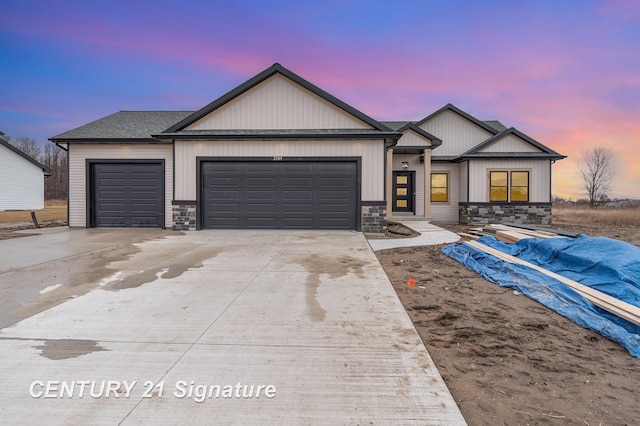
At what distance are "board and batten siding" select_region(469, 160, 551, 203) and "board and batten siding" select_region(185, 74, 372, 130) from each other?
7873mm

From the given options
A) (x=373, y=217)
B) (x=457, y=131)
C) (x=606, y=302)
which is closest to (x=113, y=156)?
(x=373, y=217)

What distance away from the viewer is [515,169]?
627 inches

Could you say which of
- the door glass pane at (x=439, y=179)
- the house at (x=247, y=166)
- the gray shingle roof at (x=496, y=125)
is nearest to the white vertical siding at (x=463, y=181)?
the door glass pane at (x=439, y=179)

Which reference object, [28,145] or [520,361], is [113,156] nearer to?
[520,361]

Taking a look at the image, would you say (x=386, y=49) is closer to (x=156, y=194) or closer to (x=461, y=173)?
(x=461, y=173)

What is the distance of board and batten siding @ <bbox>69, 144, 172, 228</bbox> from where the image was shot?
1326cm

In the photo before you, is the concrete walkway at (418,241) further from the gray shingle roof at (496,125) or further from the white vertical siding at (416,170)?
the gray shingle roof at (496,125)

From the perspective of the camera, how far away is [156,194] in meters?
13.4

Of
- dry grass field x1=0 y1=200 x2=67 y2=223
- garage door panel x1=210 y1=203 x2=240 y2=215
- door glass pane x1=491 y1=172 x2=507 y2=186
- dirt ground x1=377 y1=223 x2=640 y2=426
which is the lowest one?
dirt ground x1=377 y1=223 x2=640 y2=426

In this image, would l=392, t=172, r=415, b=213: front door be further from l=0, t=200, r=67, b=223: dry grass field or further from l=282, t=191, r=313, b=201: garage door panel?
l=0, t=200, r=67, b=223: dry grass field

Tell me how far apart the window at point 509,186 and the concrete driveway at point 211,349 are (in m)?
13.0

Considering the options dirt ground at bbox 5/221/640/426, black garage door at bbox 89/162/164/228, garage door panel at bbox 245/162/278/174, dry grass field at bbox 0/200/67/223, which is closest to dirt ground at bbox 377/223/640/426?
dirt ground at bbox 5/221/640/426

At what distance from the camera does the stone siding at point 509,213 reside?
15.9 metres

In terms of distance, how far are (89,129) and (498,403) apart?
1708 cm
